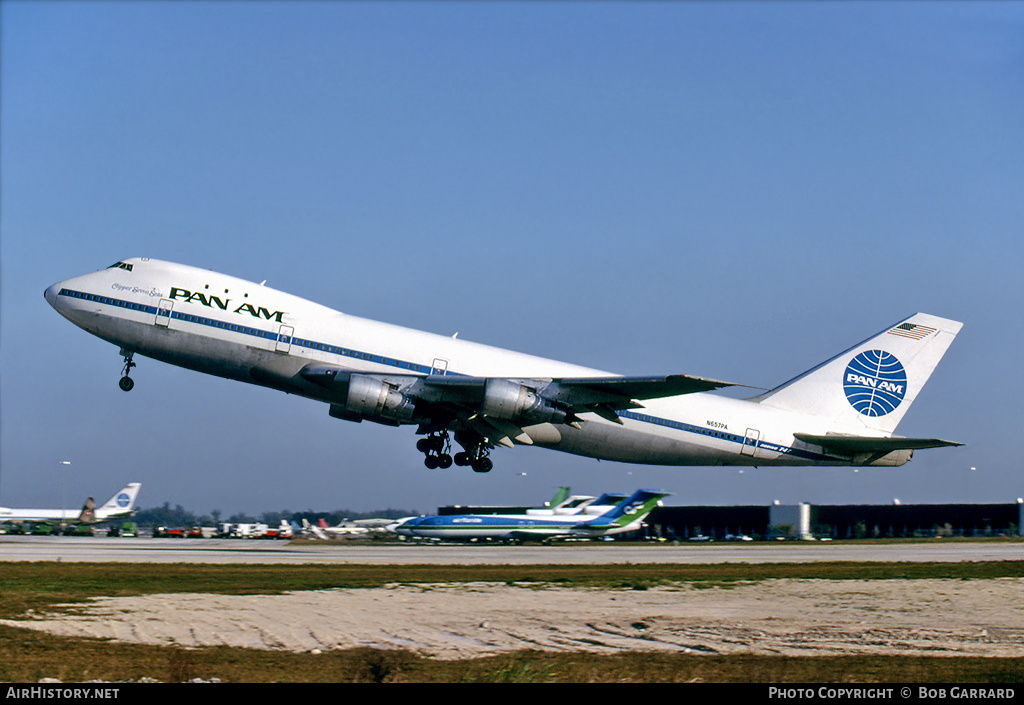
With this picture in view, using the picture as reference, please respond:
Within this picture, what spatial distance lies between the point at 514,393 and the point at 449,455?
5907mm

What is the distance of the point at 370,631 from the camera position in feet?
62.2

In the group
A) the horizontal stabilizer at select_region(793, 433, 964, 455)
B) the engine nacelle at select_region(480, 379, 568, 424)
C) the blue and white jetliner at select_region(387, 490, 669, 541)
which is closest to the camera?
the engine nacelle at select_region(480, 379, 568, 424)

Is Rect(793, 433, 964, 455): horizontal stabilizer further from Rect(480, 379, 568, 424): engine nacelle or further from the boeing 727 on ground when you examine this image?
the boeing 727 on ground

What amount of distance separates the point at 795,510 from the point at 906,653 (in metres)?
71.1

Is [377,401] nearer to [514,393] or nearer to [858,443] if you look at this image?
[514,393]

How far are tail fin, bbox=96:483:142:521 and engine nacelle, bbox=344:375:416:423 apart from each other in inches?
2488

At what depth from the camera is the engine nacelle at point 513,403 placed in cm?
3397

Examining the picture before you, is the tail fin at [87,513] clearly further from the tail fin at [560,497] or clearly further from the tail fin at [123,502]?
the tail fin at [560,497]

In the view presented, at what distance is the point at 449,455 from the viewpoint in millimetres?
38750

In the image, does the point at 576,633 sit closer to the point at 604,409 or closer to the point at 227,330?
the point at 604,409

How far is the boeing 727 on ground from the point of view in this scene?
76.2 metres

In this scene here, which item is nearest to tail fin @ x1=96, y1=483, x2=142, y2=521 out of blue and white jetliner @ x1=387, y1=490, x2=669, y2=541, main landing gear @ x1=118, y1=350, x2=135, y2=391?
blue and white jetliner @ x1=387, y1=490, x2=669, y2=541

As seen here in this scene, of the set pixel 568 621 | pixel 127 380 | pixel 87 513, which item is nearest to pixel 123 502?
pixel 87 513
